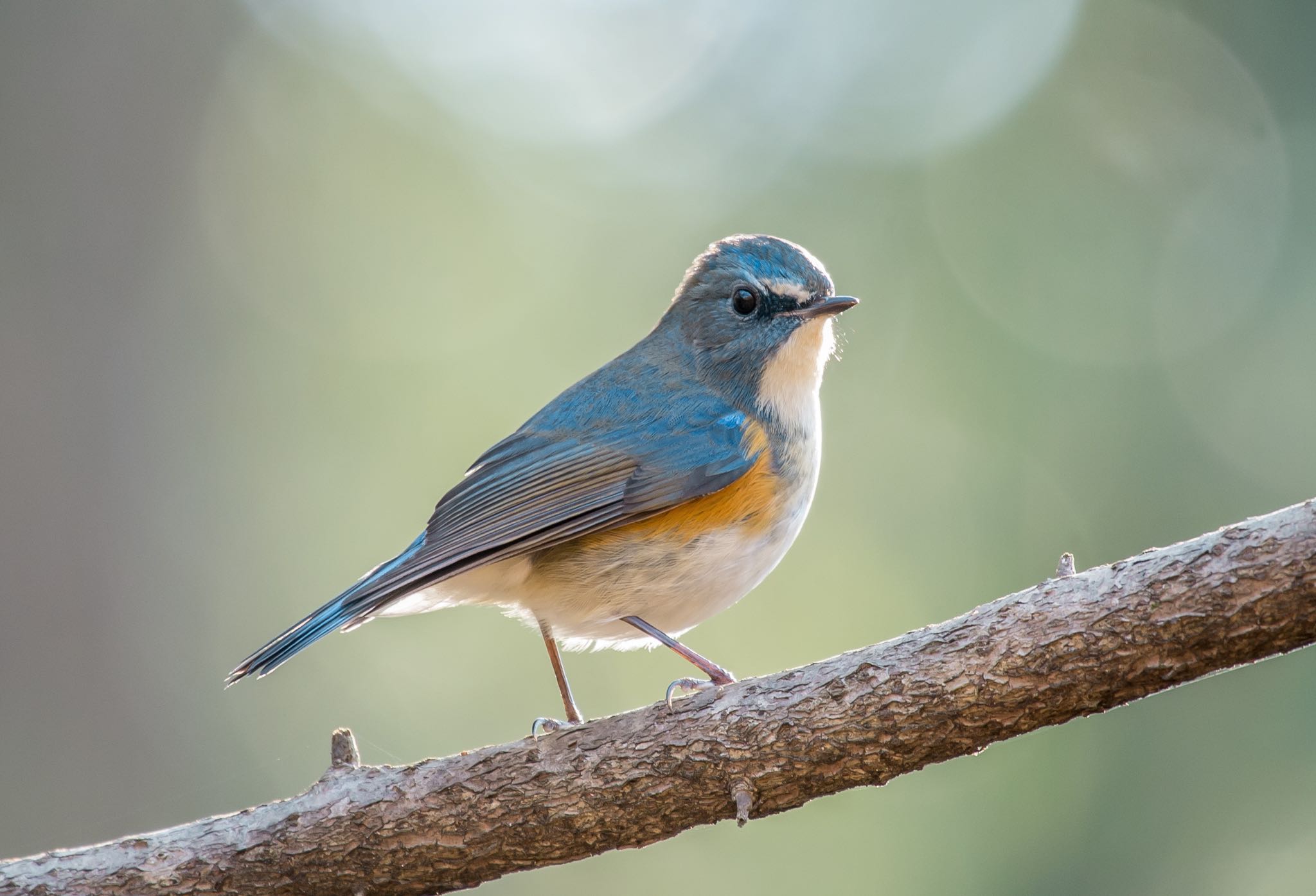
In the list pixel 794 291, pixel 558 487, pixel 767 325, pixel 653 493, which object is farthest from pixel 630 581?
pixel 794 291

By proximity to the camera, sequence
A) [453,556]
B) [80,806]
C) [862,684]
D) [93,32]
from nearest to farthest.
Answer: [862,684] → [453,556] → [80,806] → [93,32]

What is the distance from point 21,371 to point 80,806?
82.2 inches

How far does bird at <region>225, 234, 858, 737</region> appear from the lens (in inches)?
142

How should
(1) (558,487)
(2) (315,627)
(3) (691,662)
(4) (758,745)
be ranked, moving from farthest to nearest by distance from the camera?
(1) (558,487)
(3) (691,662)
(2) (315,627)
(4) (758,745)

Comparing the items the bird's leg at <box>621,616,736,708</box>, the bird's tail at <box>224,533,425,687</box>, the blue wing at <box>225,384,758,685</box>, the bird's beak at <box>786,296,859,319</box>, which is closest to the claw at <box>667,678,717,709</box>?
the bird's leg at <box>621,616,736,708</box>

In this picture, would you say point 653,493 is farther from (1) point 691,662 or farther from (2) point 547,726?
(2) point 547,726

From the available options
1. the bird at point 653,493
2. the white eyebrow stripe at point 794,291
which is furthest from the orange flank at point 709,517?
the white eyebrow stripe at point 794,291

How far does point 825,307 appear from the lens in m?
4.09

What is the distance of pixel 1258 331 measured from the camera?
6.59 m

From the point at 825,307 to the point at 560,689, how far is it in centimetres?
160

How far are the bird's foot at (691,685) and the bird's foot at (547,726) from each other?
0.29m

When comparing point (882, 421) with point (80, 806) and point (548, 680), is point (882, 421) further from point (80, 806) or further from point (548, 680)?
point (80, 806)

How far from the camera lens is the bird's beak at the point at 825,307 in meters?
4.06

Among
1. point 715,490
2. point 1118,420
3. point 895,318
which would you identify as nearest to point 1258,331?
point 1118,420
